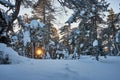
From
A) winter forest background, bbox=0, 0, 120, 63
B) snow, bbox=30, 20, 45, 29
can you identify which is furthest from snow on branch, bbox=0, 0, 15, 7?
snow, bbox=30, 20, 45, 29

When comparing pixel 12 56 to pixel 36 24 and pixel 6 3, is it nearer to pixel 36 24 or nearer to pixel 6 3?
pixel 6 3

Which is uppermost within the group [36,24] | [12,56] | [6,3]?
[36,24]

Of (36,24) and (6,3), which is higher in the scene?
(36,24)

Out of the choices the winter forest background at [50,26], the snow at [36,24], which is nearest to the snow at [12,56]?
the winter forest background at [50,26]

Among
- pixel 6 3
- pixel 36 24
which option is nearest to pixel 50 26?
pixel 36 24

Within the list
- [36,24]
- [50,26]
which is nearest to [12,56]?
[36,24]

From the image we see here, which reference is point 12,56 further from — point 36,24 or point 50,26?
point 50,26

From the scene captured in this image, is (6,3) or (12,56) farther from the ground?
(6,3)

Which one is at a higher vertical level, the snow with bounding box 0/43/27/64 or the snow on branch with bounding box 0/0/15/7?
the snow on branch with bounding box 0/0/15/7

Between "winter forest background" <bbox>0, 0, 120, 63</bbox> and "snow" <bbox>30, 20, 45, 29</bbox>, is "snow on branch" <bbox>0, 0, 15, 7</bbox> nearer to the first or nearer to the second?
"winter forest background" <bbox>0, 0, 120, 63</bbox>

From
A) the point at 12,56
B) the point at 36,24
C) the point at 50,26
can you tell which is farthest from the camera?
the point at 50,26

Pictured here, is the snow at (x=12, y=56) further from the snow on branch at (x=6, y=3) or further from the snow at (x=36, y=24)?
the snow at (x=36, y=24)

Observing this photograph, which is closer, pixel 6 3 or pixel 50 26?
pixel 6 3

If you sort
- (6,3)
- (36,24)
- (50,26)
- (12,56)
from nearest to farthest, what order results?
(12,56), (6,3), (36,24), (50,26)
